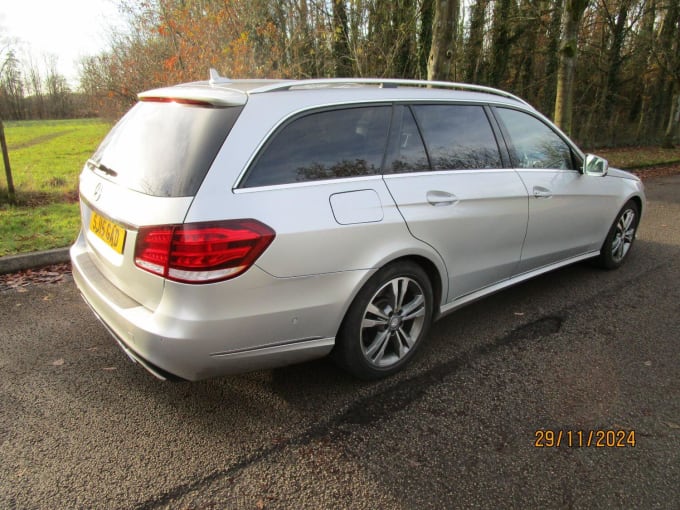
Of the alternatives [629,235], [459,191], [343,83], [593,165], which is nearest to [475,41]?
[629,235]

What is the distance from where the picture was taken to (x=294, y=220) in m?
2.28

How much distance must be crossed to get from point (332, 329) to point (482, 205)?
1404 millimetres

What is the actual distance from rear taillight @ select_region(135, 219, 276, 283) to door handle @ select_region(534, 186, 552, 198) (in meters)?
2.36

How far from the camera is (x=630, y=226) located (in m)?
5.00

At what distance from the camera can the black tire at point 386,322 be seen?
2.65m

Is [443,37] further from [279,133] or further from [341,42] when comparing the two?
[279,133]

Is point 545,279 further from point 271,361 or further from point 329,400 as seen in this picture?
point 271,361

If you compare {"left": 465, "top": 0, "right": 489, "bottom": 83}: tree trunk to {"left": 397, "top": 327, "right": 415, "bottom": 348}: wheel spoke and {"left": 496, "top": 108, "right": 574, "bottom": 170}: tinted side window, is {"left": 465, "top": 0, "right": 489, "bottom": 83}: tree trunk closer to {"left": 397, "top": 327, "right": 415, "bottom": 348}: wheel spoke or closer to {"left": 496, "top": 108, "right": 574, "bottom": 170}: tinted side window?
{"left": 496, "top": 108, "right": 574, "bottom": 170}: tinted side window

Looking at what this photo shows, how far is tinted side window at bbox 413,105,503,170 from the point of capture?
3.06 m

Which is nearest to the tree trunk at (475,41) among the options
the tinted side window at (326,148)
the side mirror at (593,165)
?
the side mirror at (593,165)

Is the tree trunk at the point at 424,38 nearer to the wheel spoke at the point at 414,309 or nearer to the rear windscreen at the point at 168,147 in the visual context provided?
the wheel spoke at the point at 414,309

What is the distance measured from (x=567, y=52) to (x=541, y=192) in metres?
8.61

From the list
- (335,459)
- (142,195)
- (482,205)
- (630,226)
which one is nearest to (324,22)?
(630,226)

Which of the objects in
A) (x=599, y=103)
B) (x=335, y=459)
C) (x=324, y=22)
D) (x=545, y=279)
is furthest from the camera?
(x=599, y=103)
